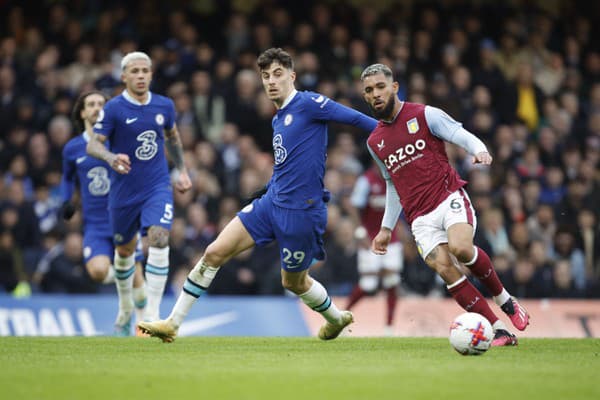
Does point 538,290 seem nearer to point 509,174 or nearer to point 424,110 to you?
point 509,174

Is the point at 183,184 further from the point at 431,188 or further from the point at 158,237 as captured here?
the point at 431,188

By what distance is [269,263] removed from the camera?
55.0ft

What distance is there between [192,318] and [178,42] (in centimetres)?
630

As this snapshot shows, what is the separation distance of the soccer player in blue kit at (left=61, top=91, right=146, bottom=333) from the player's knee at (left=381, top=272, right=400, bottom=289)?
4.25 m

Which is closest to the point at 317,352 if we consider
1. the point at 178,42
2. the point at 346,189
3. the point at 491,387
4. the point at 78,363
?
the point at 78,363

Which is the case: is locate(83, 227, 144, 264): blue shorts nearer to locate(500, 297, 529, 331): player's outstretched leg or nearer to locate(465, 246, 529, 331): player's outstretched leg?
locate(465, 246, 529, 331): player's outstretched leg

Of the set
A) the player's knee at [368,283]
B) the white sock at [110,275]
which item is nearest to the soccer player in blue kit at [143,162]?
the white sock at [110,275]

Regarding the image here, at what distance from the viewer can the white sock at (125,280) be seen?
11984mm

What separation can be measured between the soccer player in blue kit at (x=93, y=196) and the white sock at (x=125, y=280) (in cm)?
25

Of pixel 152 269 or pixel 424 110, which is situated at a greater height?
pixel 424 110

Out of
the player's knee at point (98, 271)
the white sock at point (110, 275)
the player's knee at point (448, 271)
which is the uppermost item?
the player's knee at point (448, 271)

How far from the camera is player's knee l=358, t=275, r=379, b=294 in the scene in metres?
15.5

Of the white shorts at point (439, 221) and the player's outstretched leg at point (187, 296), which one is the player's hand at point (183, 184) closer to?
the player's outstretched leg at point (187, 296)

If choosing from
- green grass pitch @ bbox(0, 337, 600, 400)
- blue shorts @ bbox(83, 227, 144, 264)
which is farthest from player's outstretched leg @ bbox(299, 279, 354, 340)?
blue shorts @ bbox(83, 227, 144, 264)
